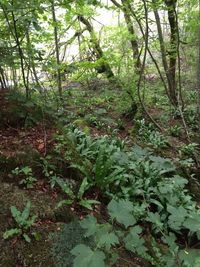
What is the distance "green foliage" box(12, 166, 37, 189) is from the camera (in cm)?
381

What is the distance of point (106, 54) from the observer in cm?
852

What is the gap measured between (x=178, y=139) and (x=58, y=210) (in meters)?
5.66

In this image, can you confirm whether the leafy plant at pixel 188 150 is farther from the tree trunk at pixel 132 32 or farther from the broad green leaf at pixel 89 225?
the broad green leaf at pixel 89 225

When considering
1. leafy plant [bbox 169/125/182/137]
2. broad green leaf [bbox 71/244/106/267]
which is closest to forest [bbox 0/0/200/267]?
broad green leaf [bbox 71/244/106/267]

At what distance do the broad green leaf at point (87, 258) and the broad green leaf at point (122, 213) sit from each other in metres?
0.29

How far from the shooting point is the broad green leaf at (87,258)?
2.08 m

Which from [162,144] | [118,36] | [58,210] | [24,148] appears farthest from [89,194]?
[118,36]

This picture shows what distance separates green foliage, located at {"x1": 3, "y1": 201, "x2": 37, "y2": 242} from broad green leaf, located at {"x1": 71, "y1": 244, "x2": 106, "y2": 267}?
110cm

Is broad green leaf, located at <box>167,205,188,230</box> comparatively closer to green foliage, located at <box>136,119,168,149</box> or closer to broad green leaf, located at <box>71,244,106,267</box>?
broad green leaf, located at <box>71,244,106,267</box>

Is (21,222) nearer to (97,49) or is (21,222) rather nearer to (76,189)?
(76,189)

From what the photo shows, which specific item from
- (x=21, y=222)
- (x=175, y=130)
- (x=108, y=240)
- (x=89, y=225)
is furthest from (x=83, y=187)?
(x=175, y=130)

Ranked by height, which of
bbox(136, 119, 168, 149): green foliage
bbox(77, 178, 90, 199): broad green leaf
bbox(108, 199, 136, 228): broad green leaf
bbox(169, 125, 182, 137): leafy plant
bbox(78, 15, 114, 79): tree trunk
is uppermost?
bbox(78, 15, 114, 79): tree trunk

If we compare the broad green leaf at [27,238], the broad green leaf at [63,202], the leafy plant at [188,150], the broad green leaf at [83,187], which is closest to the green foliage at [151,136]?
the leafy plant at [188,150]

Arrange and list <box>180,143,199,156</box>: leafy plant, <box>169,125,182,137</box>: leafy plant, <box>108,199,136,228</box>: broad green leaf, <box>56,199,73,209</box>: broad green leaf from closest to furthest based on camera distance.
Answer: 1. <box>108,199,136,228</box>: broad green leaf
2. <box>56,199,73,209</box>: broad green leaf
3. <box>180,143,199,156</box>: leafy plant
4. <box>169,125,182,137</box>: leafy plant
